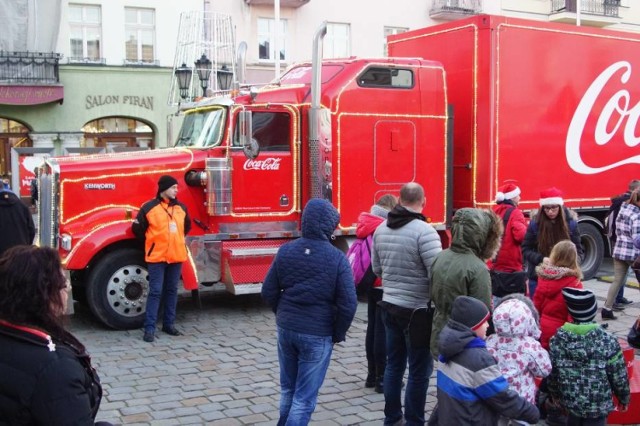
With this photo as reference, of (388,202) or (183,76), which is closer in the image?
(388,202)

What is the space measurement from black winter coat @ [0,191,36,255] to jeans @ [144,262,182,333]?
4.69 feet

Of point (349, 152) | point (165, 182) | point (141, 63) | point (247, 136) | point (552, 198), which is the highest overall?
point (141, 63)

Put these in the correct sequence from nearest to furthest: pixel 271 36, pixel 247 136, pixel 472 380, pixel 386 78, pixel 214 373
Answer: pixel 472 380 → pixel 214 373 → pixel 247 136 → pixel 386 78 → pixel 271 36

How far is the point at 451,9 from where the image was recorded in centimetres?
2748

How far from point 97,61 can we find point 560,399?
21.2 m

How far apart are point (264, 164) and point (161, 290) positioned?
7.26ft

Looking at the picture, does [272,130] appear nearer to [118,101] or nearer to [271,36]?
[118,101]

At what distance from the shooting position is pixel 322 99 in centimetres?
983

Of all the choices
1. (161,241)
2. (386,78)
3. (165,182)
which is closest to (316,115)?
(386,78)

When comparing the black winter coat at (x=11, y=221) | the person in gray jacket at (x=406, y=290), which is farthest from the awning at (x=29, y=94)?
the person in gray jacket at (x=406, y=290)

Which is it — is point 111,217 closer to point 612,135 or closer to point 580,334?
point 580,334

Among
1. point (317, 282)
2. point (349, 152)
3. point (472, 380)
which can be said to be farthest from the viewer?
point (349, 152)

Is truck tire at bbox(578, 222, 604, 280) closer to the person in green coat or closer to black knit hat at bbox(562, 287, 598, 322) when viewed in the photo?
black knit hat at bbox(562, 287, 598, 322)

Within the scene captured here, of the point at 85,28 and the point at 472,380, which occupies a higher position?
the point at 85,28
